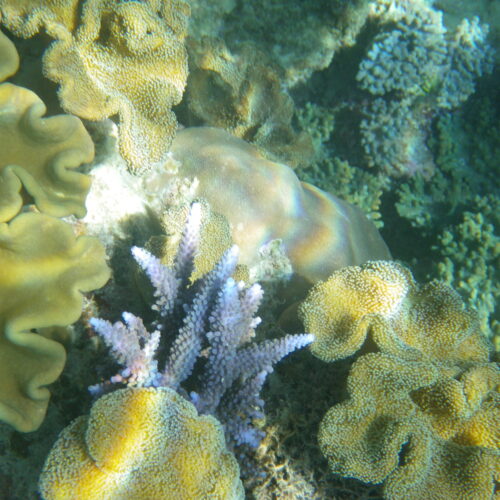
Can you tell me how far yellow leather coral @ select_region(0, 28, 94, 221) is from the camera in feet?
6.77

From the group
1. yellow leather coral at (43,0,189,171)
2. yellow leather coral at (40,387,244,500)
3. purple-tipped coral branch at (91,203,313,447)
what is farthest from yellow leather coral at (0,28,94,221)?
yellow leather coral at (40,387,244,500)

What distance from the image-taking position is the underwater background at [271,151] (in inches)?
81.3

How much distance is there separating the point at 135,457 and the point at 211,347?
23.6 inches

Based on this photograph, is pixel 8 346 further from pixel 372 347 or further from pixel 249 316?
pixel 372 347

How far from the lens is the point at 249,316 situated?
7.15 feet

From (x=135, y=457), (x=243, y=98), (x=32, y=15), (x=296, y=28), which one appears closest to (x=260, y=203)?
(x=243, y=98)

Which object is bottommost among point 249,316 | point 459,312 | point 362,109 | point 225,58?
point 249,316

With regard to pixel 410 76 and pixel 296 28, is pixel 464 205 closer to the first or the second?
pixel 410 76

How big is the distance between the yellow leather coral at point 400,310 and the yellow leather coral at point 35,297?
1.19 m

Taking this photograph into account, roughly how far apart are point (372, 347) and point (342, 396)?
31 cm

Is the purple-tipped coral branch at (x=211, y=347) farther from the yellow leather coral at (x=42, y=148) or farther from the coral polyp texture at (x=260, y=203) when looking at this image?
the coral polyp texture at (x=260, y=203)

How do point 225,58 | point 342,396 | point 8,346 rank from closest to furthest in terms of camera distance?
point 8,346
point 342,396
point 225,58

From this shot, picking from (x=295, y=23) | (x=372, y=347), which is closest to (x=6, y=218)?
(x=372, y=347)

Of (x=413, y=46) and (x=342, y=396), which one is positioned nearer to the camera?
(x=342, y=396)
